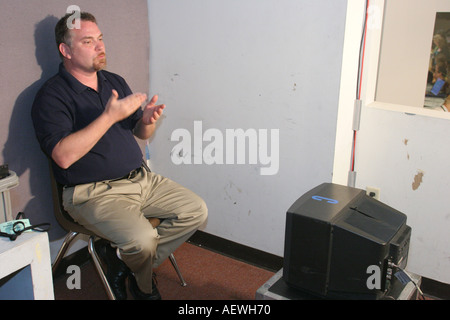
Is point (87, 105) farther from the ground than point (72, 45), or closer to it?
closer to it

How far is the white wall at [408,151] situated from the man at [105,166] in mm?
881

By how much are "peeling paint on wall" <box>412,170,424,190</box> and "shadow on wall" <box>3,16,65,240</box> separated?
69.3 inches

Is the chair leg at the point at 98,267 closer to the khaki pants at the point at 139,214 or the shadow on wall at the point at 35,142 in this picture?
the khaki pants at the point at 139,214

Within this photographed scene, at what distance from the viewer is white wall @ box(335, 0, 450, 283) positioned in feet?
6.61

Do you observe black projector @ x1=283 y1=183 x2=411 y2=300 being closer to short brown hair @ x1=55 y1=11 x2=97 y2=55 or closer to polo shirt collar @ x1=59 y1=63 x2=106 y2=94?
polo shirt collar @ x1=59 y1=63 x2=106 y2=94

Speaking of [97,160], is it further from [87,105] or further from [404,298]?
[404,298]

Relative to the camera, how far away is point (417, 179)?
81.7 inches

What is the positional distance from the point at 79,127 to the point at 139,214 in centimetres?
47

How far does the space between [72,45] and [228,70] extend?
79 cm

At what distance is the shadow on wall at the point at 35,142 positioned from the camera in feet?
6.26

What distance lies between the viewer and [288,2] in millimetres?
2033

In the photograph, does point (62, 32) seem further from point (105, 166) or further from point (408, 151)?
point (408, 151)

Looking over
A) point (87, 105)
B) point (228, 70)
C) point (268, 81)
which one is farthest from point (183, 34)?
point (87, 105)

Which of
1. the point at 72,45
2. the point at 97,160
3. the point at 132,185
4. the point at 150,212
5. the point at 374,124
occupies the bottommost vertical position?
the point at 150,212
